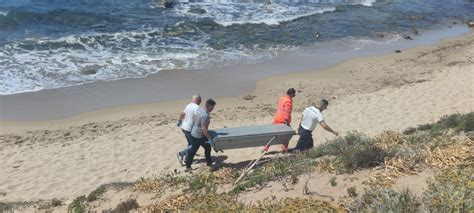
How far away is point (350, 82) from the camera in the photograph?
18047 millimetres

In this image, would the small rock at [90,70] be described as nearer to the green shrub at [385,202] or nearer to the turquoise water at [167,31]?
the turquoise water at [167,31]

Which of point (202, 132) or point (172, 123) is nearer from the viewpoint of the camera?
point (202, 132)

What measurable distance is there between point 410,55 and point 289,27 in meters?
7.94

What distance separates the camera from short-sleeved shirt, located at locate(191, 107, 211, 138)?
364 inches

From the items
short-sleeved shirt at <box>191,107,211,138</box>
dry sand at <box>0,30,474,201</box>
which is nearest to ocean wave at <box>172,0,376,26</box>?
dry sand at <box>0,30,474,201</box>

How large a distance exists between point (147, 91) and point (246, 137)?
785 centimetres

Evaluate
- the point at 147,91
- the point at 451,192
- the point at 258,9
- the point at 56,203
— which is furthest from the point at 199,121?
the point at 258,9

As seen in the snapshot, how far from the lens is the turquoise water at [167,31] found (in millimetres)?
19062

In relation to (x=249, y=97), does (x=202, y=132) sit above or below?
above

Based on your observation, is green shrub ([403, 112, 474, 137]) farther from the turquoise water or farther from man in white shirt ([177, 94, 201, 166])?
the turquoise water

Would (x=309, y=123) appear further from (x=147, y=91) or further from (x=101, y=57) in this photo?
(x=101, y=57)

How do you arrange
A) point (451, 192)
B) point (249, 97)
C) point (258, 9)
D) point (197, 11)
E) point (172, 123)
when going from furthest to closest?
point (258, 9) < point (197, 11) < point (249, 97) < point (172, 123) < point (451, 192)

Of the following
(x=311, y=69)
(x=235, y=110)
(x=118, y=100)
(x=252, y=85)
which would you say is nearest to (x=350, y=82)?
(x=311, y=69)

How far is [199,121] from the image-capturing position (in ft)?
30.6
